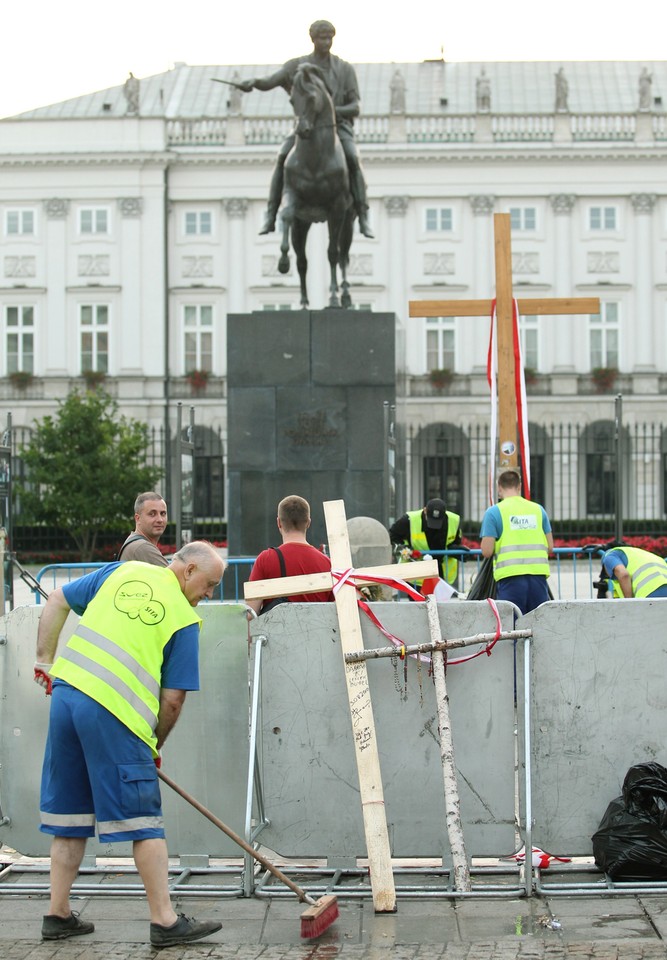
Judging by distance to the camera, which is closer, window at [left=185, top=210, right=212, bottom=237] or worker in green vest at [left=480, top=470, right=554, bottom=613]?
worker in green vest at [left=480, top=470, right=554, bottom=613]

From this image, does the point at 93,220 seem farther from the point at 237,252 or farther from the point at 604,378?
the point at 604,378

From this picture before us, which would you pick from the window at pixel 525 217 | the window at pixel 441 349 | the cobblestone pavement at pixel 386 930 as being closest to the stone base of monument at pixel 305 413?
the cobblestone pavement at pixel 386 930

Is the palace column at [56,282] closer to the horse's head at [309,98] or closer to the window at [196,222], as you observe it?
the window at [196,222]

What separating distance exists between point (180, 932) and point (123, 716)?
2.93 feet

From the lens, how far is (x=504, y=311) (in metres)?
11.7

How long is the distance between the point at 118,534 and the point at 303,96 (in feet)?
74.7

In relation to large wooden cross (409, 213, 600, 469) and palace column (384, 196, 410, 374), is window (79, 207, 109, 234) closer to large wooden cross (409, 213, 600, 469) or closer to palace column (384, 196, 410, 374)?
palace column (384, 196, 410, 374)

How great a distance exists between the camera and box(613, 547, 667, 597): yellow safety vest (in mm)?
8375

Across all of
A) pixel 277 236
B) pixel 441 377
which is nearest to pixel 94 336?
pixel 277 236

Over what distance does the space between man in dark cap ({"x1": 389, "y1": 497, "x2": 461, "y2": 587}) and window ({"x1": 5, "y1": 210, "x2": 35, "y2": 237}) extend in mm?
41687

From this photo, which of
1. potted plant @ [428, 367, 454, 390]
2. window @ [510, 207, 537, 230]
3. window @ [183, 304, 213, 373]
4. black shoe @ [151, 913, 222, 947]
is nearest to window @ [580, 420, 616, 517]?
potted plant @ [428, 367, 454, 390]

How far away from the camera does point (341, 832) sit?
626cm

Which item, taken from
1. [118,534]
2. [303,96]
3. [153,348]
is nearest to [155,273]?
[153,348]

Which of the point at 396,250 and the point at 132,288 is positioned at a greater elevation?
the point at 396,250
